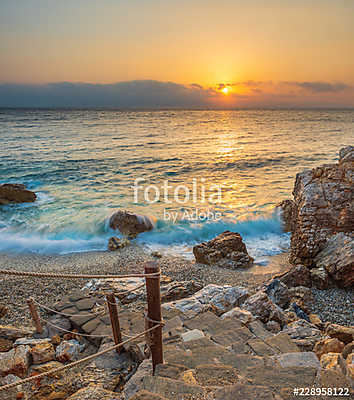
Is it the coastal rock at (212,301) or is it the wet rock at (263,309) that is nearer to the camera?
the wet rock at (263,309)

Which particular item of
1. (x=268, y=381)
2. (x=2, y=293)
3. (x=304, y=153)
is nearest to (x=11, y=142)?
(x=2, y=293)

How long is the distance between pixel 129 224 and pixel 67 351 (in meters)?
7.81

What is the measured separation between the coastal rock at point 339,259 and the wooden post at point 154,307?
5.49m

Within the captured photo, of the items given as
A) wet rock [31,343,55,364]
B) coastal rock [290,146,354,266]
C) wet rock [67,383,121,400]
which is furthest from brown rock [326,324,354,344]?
wet rock [31,343,55,364]

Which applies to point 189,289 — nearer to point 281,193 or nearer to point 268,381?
point 268,381

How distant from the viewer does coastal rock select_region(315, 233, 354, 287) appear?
21.2ft

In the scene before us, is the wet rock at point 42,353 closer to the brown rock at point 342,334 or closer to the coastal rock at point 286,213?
the brown rock at point 342,334

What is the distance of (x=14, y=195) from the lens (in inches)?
605

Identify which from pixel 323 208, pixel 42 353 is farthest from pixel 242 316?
pixel 323 208

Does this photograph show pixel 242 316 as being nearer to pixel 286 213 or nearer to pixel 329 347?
pixel 329 347

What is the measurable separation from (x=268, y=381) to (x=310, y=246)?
19.4 feet

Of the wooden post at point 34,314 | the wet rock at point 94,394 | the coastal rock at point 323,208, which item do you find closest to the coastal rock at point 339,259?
the coastal rock at point 323,208

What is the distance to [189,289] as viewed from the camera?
6469 millimetres

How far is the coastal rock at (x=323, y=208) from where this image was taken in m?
7.76
